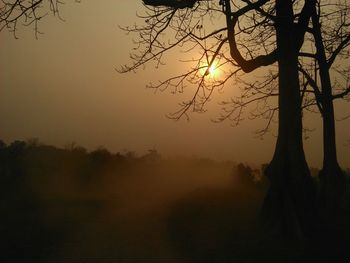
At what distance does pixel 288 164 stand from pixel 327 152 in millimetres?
3638

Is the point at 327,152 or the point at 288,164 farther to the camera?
the point at 327,152

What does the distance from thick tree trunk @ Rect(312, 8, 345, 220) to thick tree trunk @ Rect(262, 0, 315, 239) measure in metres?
2.07

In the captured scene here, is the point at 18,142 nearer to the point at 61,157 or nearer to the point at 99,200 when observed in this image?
the point at 61,157

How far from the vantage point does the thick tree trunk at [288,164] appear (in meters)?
13.3

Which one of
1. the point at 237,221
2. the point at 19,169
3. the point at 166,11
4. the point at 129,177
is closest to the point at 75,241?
the point at 237,221

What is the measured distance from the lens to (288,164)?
13508mm

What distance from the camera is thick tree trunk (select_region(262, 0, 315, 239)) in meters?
13.3

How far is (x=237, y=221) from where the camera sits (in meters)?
14.1

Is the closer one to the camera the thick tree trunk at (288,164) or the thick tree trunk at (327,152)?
the thick tree trunk at (288,164)

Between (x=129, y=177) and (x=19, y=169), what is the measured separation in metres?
5.82

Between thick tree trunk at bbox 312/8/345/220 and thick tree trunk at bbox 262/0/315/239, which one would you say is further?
thick tree trunk at bbox 312/8/345/220

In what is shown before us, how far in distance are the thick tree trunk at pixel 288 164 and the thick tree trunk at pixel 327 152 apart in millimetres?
2073

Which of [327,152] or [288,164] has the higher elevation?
[327,152]

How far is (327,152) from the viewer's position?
16719mm
